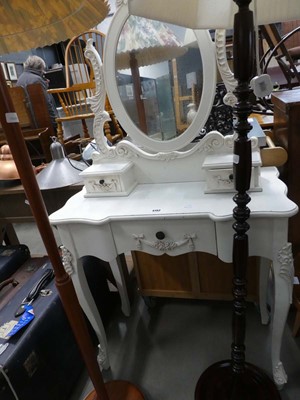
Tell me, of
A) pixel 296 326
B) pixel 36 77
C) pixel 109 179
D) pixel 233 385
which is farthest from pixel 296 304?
pixel 36 77

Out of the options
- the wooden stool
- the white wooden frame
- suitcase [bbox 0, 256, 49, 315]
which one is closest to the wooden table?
suitcase [bbox 0, 256, 49, 315]

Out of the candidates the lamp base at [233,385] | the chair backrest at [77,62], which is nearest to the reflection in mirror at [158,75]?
the chair backrest at [77,62]

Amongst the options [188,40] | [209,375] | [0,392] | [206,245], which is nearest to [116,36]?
[188,40]

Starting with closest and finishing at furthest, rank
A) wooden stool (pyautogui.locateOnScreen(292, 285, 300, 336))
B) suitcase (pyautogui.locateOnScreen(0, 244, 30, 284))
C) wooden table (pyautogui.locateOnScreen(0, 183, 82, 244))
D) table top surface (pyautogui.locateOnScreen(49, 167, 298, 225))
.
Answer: table top surface (pyautogui.locateOnScreen(49, 167, 298, 225)) < wooden stool (pyautogui.locateOnScreen(292, 285, 300, 336)) < suitcase (pyautogui.locateOnScreen(0, 244, 30, 284)) < wooden table (pyautogui.locateOnScreen(0, 183, 82, 244))

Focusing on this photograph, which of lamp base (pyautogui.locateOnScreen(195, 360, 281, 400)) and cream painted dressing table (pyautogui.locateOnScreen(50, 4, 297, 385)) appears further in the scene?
lamp base (pyautogui.locateOnScreen(195, 360, 281, 400))

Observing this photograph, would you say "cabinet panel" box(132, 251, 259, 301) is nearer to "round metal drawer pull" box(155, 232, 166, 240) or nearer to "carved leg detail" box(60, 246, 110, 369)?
"carved leg detail" box(60, 246, 110, 369)

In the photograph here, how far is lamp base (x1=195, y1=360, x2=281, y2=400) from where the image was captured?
3.41 ft

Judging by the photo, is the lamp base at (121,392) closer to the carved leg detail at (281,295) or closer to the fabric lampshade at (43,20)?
the carved leg detail at (281,295)

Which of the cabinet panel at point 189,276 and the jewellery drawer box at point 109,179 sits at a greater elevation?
the jewellery drawer box at point 109,179

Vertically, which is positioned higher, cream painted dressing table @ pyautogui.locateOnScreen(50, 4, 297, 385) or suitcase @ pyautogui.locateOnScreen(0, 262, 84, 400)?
cream painted dressing table @ pyautogui.locateOnScreen(50, 4, 297, 385)

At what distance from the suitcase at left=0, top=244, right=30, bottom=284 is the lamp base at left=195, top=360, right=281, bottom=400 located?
1060 mm

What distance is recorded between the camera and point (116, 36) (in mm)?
1053

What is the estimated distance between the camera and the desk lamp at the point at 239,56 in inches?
25.2

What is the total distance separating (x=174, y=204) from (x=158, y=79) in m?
0.50
